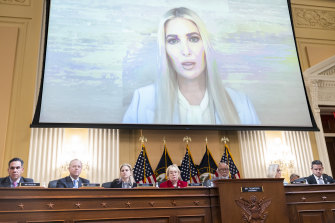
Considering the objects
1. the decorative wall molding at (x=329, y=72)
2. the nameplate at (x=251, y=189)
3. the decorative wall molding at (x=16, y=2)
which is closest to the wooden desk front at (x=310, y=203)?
the nameplate at (x=251, y=189)

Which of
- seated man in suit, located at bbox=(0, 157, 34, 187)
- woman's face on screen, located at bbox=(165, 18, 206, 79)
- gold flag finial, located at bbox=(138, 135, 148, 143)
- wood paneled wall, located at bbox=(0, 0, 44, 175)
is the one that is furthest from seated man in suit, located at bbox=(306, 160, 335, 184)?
wood paneled wall, located at bbox=(0, 0, 44, 175)

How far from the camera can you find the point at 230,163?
23.2 ft

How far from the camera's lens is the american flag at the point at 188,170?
681 centimetres

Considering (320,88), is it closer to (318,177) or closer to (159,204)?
(318,177)

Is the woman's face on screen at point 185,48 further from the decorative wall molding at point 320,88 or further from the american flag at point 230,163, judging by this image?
the decorative wall molding at point 320,88

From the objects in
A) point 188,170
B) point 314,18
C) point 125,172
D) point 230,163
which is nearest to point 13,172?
point 125,172

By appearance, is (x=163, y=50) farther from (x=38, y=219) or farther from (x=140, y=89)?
(x=38, y=219)

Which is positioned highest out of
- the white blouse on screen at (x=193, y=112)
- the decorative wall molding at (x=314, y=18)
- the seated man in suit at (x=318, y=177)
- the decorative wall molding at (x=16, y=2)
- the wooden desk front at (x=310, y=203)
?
the decorative wall molding at (x=314, y=18)

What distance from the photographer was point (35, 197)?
352 cm

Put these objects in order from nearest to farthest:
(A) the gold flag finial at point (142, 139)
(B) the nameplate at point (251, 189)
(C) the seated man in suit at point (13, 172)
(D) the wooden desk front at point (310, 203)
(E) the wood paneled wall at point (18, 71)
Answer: (B) the nameplate at point (251, 189), (D) the wooden desk front at point (310, 203), (C) the seated man in suit at point (13, 172), (E) the wood paneled wall at point (18, 71), (A) the gold flag finial at point (142, 139)

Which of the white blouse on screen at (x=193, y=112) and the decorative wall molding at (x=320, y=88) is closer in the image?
the white blouse on screen at (x=193, y=112)

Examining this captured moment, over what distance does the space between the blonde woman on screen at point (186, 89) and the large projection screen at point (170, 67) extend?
21 millimetres

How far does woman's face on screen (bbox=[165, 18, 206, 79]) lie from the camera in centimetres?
730

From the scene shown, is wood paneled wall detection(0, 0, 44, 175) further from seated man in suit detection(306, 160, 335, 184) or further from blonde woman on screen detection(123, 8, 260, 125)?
seated man in suit detection(306, 160, 335, 184)
